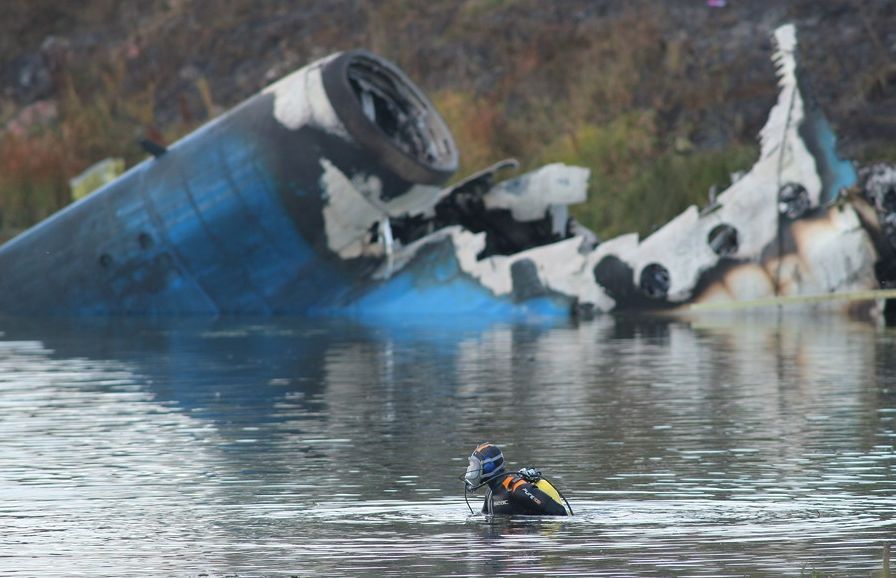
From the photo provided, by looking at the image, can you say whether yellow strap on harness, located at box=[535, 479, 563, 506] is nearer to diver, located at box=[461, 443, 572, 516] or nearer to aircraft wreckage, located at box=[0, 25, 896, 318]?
diver, located at box=[461, 443, 572, 516]

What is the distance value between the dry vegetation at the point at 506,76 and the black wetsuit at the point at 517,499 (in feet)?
112

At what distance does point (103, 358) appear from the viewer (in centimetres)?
3553

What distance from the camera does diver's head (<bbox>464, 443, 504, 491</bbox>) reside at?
55.2ft

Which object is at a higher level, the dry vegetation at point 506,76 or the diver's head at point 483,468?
the dry vegetation at point 506,76

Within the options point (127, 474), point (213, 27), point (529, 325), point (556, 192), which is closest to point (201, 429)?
point (127, 474)

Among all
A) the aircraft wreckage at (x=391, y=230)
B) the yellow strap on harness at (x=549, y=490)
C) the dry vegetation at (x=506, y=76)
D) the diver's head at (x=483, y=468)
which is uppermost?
the dry vegetation at (x=506, y=76)

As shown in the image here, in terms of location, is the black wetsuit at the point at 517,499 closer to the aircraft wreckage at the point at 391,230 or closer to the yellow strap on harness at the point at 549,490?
the yellow strap on harness at the point at 549,490

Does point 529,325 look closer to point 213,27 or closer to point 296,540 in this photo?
point 296,540

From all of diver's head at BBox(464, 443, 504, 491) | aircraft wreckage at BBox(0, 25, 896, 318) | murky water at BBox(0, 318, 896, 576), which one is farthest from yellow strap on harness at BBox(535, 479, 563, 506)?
aircraft wreckage at BBox(0, 25, 896, 318)

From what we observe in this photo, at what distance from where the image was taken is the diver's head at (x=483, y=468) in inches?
663

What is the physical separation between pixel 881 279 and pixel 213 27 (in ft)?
128

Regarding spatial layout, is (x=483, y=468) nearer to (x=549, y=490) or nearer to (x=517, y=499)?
(x=517, y=499)

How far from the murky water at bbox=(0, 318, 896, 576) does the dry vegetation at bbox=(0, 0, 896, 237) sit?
59.6 ft

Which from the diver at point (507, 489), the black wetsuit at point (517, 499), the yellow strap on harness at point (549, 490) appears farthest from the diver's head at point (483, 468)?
the yellow strap on harness at point (549, 490)
